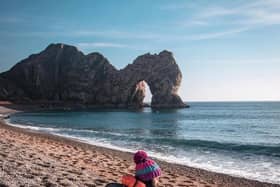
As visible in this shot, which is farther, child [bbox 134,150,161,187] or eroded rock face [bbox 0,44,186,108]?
eroded rock face [bbox 0,44,186,108]

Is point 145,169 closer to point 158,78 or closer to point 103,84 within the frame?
point 158,78

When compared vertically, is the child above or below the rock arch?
below

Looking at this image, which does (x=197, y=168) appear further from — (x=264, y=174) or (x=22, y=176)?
(x=22, y=176)

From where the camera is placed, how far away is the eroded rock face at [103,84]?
16725cm

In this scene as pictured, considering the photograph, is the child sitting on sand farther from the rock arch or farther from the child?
the rock arch

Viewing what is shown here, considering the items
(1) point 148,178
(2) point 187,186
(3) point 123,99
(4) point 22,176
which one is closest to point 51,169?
(4) point 22,176

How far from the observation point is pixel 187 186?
13.5m

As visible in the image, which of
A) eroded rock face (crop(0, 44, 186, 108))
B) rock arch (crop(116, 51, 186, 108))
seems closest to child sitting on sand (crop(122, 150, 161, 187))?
rock arch (crop(116, 51, 186, 108))

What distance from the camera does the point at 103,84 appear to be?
575 ft

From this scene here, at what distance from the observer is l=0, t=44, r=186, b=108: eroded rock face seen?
549 feet

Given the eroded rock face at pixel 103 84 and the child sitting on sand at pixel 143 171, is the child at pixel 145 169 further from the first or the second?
the eroded rock face at pixel 103 84

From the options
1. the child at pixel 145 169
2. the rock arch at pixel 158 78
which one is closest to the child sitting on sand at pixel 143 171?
the child at pixel 145 169

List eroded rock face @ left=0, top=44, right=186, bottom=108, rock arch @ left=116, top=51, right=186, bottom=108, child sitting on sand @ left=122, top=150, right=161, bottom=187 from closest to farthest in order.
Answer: child sitting on sand @ left=122, top=150, right=161, bottom=187 < rock arch @ left=116, top=51, right=186, bottom=108 < eroded rock face @ left=0, top=44, right=186, bottom=108

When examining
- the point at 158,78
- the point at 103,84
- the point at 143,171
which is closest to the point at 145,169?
the point at 143,171
